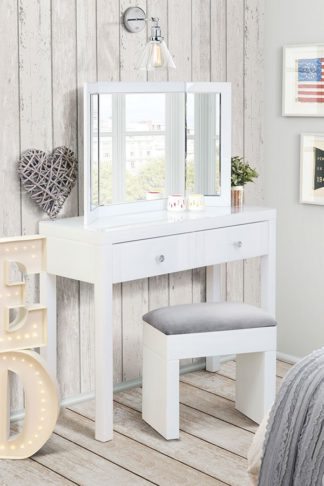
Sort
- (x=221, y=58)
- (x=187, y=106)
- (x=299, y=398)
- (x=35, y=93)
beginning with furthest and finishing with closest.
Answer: (x=221, y=58), (x=187, y=106), (x=35, y=93), (x=299, y=398)

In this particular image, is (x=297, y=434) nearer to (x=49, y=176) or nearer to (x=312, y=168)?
(x=49, y=176)

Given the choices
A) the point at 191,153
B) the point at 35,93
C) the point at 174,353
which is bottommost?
the point at 174,353

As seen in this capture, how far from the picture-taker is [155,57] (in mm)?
3545

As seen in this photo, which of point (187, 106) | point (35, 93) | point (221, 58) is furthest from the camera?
point (221, 58)

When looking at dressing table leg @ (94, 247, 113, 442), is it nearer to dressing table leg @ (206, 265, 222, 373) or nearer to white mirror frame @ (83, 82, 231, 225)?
white mirror frame @ (83, 82, 231, 225)

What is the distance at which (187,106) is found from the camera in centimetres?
384

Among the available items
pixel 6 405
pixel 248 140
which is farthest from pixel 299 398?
pixel 248 140

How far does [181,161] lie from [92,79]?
554mm

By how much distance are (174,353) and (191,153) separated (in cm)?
104

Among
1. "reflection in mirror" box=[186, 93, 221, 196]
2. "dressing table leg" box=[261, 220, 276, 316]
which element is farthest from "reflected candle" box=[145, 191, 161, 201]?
"dressing table leg" box=[261, 220, 276, 316]

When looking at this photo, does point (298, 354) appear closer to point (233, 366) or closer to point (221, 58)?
point (233, 366)

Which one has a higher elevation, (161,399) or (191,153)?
(191,153)

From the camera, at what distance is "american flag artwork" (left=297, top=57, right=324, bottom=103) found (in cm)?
404

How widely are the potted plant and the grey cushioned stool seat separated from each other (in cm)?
68
